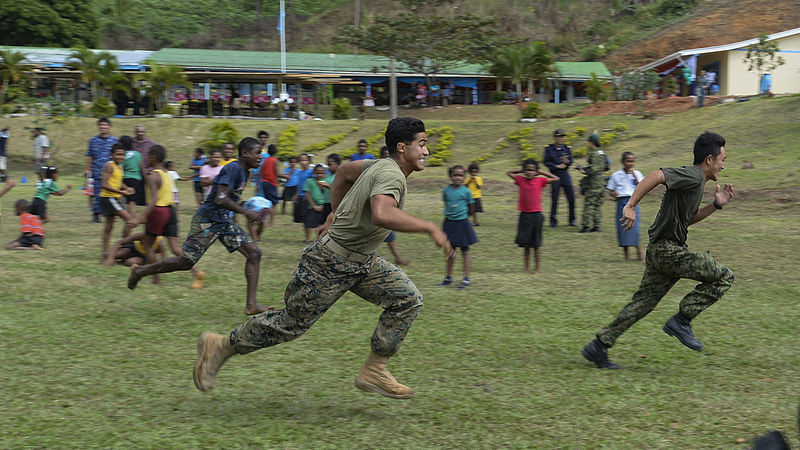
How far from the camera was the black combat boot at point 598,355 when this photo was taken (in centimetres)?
572

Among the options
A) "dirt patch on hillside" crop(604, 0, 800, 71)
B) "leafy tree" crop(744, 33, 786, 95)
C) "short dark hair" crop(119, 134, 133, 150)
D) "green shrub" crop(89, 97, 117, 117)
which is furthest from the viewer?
"dirt patch on hillside" crop(604, 0, 800, 71)

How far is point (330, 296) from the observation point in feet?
14.8

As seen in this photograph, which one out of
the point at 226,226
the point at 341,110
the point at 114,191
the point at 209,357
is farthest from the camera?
the point at 341,110

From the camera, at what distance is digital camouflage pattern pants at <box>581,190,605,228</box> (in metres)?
13.9

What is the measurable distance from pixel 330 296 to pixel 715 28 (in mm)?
51354

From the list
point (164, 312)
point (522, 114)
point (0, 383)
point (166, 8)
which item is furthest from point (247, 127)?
point (166, 8)

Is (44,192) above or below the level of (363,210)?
below

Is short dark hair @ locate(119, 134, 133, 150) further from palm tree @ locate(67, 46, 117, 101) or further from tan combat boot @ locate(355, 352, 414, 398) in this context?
palm tree @ locate(67, 46, 117, 101)

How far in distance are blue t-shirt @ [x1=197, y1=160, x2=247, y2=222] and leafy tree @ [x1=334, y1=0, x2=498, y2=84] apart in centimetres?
3324

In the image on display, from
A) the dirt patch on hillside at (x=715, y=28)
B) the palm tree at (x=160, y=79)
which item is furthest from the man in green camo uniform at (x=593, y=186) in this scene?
the dirt patch on hillside at (x=715, y=28)

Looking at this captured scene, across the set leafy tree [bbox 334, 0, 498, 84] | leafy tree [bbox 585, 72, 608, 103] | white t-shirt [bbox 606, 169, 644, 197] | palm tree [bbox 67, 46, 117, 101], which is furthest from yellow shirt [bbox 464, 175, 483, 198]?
leafy tree [bbox 334, 0, 498, 84]

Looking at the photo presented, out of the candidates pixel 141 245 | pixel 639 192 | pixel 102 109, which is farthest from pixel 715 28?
pixel 639 192

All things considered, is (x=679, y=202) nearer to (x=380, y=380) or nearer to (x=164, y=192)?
(x=380, y=380)

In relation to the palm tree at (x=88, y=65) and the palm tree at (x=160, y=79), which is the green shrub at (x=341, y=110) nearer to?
the palm tree at (x=160, y=79)
